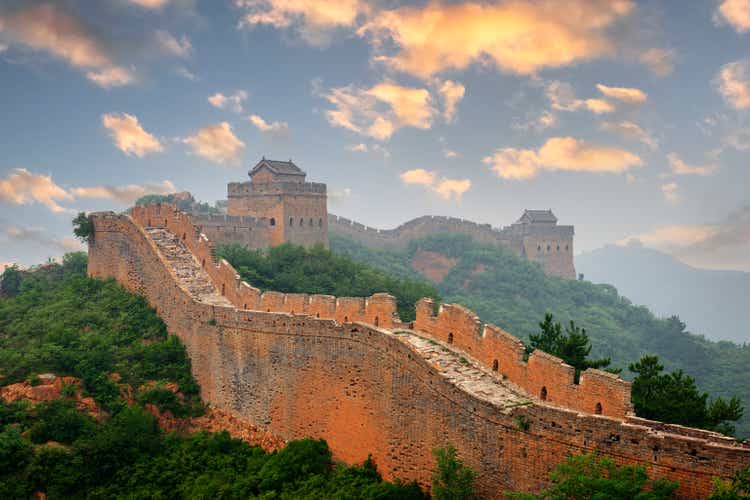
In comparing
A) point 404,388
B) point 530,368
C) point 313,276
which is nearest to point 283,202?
point 313,276

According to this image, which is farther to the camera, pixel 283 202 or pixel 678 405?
pixel 283 202

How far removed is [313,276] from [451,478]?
16.6 meters

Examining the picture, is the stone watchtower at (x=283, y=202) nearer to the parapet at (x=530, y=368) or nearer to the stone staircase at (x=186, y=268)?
the stone staircase at (x=186, y=268)

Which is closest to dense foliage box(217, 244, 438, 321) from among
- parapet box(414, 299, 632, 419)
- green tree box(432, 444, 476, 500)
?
parapet box(414, 299, 632, 419)

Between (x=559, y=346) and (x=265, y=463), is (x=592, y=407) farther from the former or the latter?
(x=265, y=463)

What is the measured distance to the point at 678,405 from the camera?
14086 millimetres

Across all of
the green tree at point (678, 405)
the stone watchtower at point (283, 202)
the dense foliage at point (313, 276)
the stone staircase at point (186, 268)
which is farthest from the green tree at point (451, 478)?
the stone watchtower at point (283, 202)

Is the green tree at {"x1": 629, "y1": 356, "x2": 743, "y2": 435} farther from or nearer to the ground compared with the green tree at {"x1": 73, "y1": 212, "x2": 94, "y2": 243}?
nearer to the ground

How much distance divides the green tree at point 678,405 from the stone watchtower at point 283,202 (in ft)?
91.3

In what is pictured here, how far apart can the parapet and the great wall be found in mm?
25

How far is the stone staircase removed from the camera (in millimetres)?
21016

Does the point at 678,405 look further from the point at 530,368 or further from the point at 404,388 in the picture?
the point at 404,388

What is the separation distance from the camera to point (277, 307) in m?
19.6

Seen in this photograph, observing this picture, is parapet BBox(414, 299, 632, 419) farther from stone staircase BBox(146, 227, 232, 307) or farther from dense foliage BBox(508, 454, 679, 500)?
stone staircase BBox(146, 227, 232, 307)
